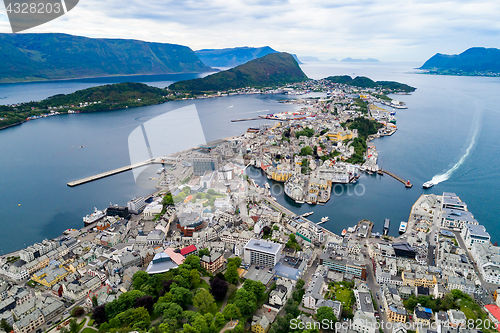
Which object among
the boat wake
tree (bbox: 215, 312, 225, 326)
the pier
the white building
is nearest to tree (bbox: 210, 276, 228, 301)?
tree (bbox: 215, 312, 225, 326)

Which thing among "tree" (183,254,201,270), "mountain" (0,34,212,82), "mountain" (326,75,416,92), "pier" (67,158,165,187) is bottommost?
"tree" (183,254,201,270)

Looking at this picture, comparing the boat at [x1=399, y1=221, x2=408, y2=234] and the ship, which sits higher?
the ship

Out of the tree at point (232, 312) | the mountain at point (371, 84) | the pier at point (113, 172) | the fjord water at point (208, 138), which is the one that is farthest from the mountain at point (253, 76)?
the tree at point (232, 312)

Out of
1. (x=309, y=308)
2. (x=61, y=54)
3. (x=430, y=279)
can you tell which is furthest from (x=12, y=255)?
(x=61, y=54)

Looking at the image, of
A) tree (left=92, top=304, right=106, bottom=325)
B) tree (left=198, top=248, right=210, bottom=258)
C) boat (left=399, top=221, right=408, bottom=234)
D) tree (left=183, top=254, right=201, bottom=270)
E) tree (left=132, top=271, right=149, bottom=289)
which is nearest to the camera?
tree (left=92, top=304, right=106, bottom=325)

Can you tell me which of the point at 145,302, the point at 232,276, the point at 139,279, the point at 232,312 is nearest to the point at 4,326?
the point at 139,279

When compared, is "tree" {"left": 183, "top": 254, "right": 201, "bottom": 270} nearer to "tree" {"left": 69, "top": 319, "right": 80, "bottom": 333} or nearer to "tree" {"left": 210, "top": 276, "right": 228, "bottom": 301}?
"tree" {"left": 210, "top": 276, "right": 228, "bottom": 301}

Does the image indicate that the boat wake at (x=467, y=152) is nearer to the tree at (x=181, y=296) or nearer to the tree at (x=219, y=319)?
the tree at (x=219, y=319)
